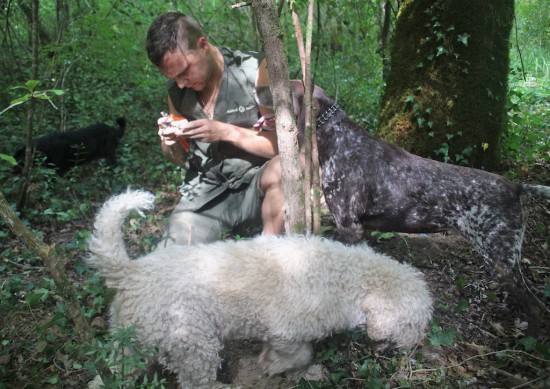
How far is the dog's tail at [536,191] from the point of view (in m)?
2.57

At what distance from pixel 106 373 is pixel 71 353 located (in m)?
0.61

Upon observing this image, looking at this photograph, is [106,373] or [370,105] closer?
[106,373]

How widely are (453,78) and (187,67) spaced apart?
264 cm

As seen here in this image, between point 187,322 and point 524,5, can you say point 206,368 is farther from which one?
point 524,5

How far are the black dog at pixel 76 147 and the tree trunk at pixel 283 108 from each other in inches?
156

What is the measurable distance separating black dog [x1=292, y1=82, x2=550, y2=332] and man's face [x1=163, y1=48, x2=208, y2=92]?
0.71 meters

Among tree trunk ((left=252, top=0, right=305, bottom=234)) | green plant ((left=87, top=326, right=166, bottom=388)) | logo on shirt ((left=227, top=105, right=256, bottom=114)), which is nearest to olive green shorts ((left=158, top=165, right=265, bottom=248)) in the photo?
logo on shirt ((left=227, top=105, right=256, bottom=114))

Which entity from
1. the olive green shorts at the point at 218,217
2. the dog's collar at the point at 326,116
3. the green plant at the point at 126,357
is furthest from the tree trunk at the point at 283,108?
the green plant at the point at 126,357

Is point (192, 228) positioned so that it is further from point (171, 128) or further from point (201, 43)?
point (201, 43)

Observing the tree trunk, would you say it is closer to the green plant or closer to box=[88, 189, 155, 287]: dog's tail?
box=[88, 189, 155, 287]: dog's tail

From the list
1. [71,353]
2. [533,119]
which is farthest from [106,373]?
[533,119]

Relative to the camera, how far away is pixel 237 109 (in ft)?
10.3

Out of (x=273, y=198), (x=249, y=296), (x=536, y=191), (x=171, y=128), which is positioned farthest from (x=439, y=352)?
(x=171, y=128)

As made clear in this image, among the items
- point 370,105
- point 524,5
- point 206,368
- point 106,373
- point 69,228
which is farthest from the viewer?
point 524,5
